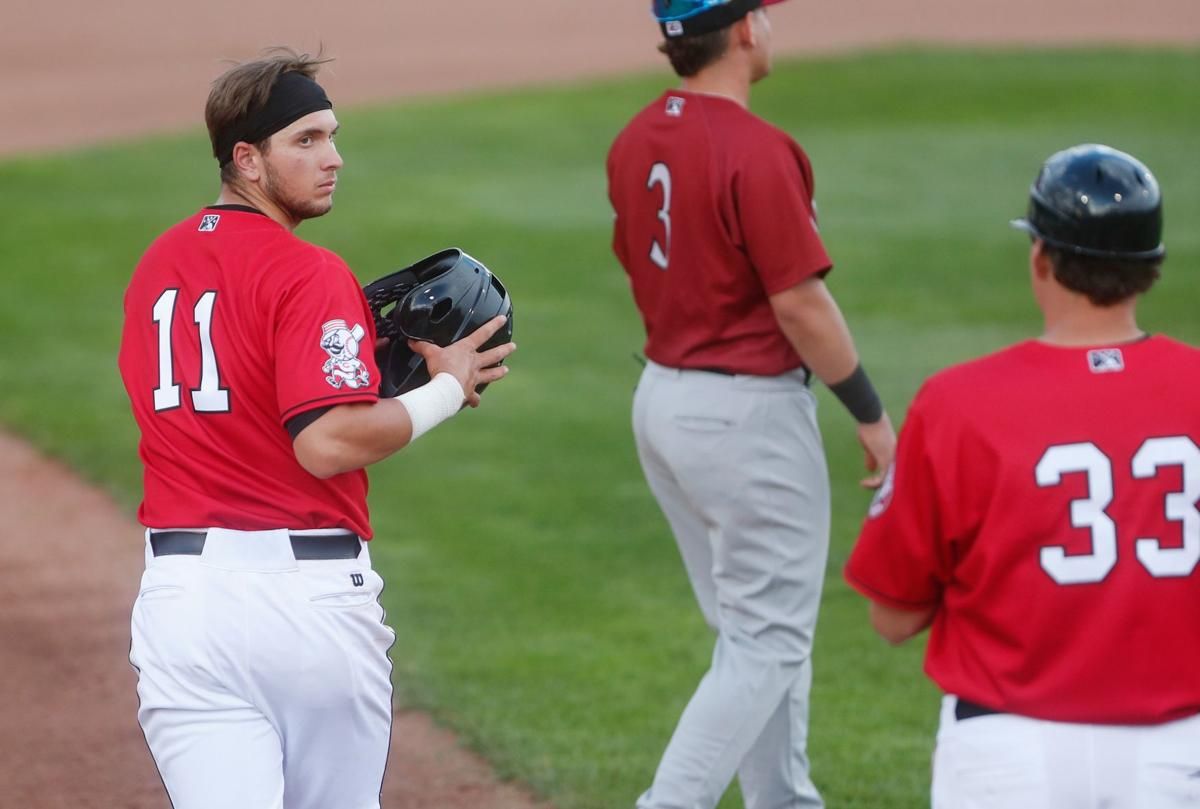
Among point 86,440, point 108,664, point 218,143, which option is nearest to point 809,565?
point 218,143

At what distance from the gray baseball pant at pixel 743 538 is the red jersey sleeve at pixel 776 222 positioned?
0.35 metres

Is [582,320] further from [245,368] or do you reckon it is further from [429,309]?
[245,368]

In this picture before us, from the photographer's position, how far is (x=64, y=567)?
8.22 metres

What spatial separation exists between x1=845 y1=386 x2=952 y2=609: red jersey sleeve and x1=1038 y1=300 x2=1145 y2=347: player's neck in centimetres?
27

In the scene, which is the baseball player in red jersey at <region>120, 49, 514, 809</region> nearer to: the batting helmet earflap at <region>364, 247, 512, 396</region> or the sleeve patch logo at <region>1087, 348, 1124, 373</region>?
the batting helmet earflap at <region>364, 247, 512, 396</region>

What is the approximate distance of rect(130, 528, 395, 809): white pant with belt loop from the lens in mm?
3326

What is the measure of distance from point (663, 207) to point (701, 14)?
503 millimetres

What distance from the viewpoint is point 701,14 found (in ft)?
14.1

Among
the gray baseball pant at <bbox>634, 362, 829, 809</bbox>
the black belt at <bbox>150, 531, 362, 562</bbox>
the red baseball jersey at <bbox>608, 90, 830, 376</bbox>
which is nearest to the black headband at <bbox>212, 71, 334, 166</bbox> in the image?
the black belt at <bbox>150, 531, 362, 562</bbox>

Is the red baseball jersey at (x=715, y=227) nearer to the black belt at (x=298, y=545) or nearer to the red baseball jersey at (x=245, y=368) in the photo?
the red baseball jersey at (x=245, y=368)

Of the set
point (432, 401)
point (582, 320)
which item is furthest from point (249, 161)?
point (582, 320)

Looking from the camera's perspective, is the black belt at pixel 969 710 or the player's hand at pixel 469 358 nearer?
the black belt at pixel 969 710

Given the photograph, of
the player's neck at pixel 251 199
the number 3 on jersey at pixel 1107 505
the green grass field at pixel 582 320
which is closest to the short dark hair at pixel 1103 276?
the number 3 on jersey at pixel 1107 505

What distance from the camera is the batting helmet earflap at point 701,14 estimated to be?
4.29m
